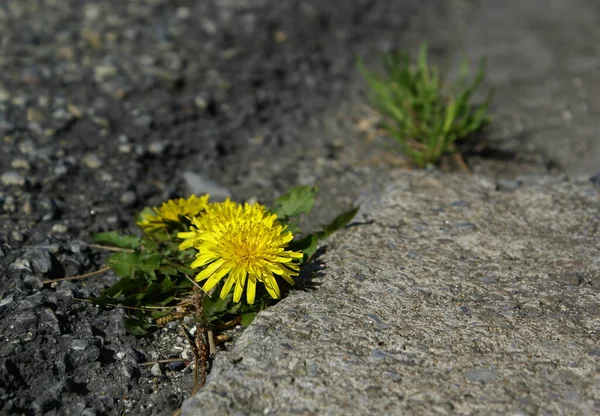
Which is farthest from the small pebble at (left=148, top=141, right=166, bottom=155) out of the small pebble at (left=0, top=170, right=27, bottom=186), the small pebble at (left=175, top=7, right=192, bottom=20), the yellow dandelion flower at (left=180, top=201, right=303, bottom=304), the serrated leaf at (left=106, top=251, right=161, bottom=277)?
the small pebble at (left=175, top=7, right=192, bottom=20)

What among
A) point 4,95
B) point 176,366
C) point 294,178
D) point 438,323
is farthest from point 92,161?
point 438,323

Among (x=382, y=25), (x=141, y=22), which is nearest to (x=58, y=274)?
(x=141, y=22)

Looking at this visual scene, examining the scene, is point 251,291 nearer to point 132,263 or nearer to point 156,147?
point 132,263

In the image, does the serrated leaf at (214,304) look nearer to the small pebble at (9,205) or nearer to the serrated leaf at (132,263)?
the serrated leaf at (132,263)

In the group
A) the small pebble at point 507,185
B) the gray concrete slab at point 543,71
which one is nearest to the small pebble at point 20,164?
the small pebble at point 507,185

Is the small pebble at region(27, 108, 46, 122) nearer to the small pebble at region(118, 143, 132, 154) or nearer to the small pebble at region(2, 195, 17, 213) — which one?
the small pebble at region(118, 143, 132, 154)

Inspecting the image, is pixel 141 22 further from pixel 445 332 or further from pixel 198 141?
pixel 445 332
